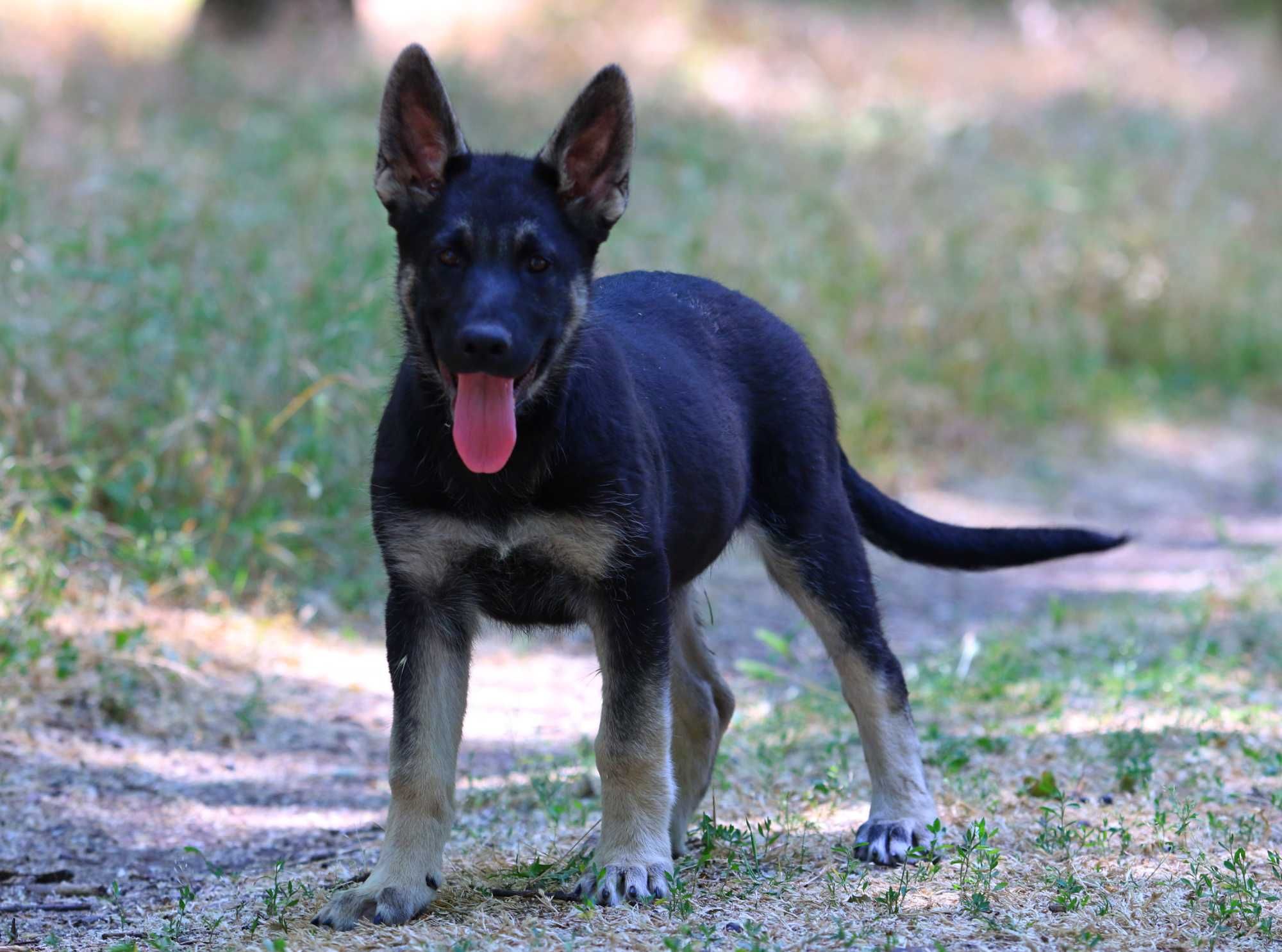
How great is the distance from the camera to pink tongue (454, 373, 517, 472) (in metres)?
3.84

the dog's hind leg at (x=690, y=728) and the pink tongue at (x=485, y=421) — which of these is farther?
the dog's hind leg at (x=690, y=728)

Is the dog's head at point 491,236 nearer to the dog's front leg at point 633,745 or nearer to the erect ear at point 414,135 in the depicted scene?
the erect ear at point 414,135

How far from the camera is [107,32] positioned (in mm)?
14602

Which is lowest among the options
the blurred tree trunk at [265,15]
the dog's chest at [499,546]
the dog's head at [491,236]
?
the dog's chest at [499,546]

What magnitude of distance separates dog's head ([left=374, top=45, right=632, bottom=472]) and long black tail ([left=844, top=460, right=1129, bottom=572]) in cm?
155

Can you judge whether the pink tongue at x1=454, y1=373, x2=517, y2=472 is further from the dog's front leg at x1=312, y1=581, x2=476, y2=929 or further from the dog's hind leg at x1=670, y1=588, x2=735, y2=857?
the dog's hind leg at x1=670, y1=588, x2=735, y2=857

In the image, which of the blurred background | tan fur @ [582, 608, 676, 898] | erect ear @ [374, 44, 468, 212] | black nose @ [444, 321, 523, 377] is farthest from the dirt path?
erect ear @ [374, 44, 468, 212]

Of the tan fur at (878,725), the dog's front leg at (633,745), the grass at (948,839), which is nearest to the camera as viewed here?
the grass at (948,839)

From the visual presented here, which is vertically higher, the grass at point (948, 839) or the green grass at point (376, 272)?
the green grass at point (376, 272)

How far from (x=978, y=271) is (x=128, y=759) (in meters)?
7.97

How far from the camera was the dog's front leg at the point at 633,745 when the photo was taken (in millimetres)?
4008

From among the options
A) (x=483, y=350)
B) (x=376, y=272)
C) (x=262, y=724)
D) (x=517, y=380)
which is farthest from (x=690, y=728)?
(x=376, y=272)

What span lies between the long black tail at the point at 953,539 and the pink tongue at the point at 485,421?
1.77 meters

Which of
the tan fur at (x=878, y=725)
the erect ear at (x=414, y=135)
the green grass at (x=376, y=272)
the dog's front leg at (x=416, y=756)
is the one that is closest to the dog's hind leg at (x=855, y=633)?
the tan fur at (x=878, y=725)
